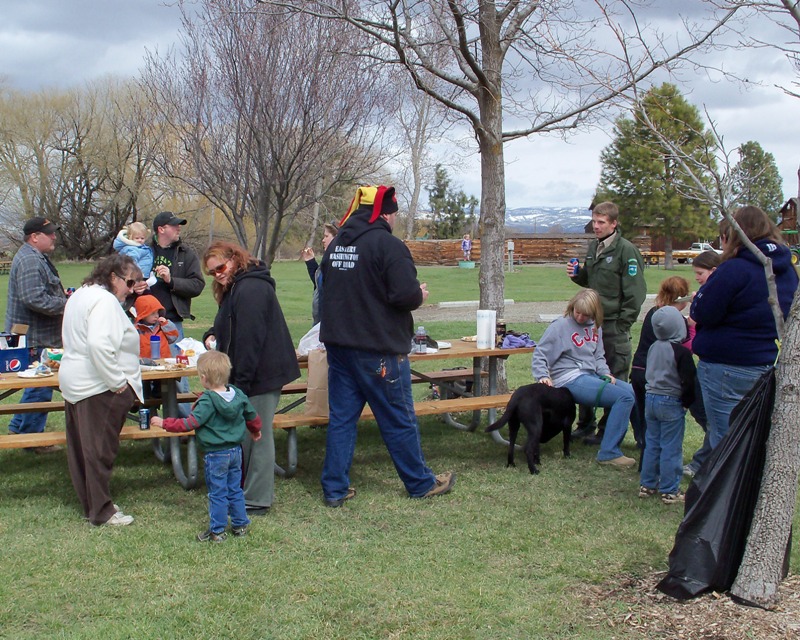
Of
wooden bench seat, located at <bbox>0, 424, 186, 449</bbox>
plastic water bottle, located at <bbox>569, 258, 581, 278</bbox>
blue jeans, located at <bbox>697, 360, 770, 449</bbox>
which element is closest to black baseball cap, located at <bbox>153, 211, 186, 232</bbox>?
wooden bench seat, located at <bbox>0, 424, 186, 449</bbox>

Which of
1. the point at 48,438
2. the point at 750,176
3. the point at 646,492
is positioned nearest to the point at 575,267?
the point at 646,492

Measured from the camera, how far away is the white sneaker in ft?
15.2

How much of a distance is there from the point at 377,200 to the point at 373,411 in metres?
1.31

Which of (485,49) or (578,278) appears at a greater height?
(485,49)

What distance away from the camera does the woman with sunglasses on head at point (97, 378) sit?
4.57m

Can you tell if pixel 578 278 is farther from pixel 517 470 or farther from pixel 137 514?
pixel 137 514

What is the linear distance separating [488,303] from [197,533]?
152 inches

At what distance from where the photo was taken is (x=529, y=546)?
13.9ft

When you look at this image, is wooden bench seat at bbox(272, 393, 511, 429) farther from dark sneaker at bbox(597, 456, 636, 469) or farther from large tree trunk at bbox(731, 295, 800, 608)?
large tree trunk at bbox(731, 295, 800, 608)

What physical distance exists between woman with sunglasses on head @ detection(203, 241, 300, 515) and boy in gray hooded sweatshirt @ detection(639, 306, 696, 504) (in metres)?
2.25

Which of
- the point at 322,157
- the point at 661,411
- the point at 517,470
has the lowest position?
the point at 517,470

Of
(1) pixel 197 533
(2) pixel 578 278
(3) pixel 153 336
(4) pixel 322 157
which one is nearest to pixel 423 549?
(1) pixel 197 533

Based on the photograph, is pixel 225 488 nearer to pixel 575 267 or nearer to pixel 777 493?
pixel 777 493

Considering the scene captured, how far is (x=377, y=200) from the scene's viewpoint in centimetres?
489
